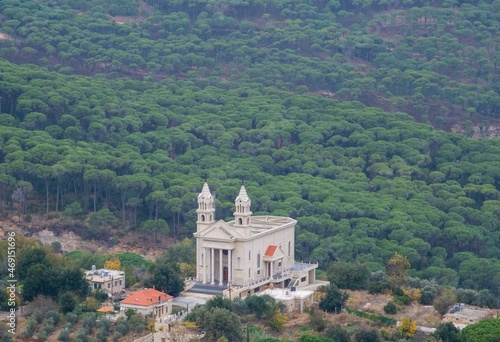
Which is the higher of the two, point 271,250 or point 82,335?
point 271,250

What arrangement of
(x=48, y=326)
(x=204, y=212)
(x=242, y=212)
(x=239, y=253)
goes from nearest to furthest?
1. (x=48, y=326)
2. (x=239, y=253)
3. (x=242, y=212)
4. (x=204, y=212)

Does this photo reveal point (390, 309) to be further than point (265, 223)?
No

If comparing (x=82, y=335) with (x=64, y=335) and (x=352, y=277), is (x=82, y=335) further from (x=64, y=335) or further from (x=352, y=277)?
(x=352, y=277)

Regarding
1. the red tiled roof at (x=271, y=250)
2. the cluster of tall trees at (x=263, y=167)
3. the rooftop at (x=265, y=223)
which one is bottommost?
the cluster of tall trees at (x=263, y=167)

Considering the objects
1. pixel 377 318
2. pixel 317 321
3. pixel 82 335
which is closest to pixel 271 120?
pixel 377 318

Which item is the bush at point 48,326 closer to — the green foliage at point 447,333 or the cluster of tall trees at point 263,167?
the green foliage at point 447,333

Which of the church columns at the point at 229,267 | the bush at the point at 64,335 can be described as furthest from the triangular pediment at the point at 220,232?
the bush at the point at 64,335

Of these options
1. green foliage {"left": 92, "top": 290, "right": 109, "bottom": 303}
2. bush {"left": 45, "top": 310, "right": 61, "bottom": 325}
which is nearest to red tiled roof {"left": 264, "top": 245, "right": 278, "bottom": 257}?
green foliage {"left": 92, "top": 290, "right": 109, "bottom": 303}
